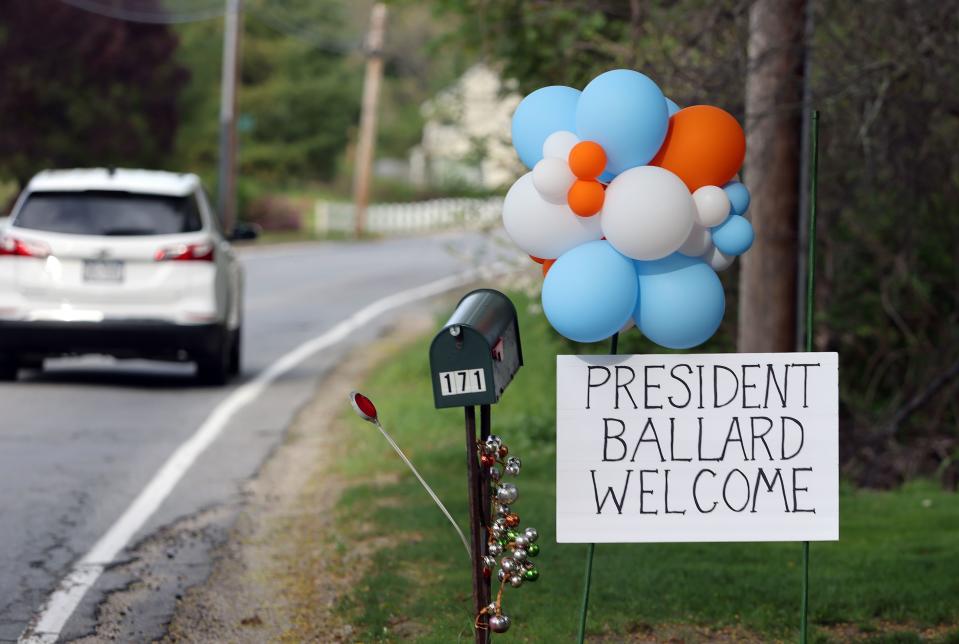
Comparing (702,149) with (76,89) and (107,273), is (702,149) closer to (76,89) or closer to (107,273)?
(107,273)

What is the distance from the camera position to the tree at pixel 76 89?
3884cm

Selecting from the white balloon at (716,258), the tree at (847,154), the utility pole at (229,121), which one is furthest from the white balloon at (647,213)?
the utility pole at (229,121)

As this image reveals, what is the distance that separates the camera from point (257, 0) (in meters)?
68.5

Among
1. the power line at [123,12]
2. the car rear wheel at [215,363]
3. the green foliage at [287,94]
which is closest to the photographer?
the car rear wheel at [215,363]

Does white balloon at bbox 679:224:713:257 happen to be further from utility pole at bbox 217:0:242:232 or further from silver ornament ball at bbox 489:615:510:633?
utility pole at bbox 217:0:242:232

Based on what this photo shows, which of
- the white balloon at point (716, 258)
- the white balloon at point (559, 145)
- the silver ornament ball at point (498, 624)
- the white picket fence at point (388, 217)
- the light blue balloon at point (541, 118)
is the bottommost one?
the silver ornament ball at point (498, 624)

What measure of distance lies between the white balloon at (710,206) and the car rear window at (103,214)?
9521mm

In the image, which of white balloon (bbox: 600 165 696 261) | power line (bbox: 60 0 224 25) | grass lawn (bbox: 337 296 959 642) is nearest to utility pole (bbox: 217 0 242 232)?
power line (bbox: 60 0 224 25)

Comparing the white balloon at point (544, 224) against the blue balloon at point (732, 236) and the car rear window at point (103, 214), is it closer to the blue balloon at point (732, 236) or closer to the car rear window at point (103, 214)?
the blue balloon at point (732, 236)

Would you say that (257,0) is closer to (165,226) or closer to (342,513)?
(165,226)

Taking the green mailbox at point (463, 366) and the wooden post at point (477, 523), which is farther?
the wooden post at point (477, 523)

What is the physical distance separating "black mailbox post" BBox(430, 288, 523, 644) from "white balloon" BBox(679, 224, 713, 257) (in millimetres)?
610

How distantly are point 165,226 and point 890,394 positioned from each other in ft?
19.9

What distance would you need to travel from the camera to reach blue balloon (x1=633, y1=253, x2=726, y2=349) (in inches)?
213
